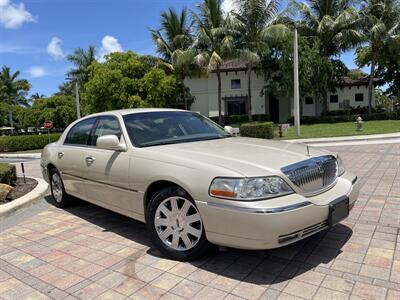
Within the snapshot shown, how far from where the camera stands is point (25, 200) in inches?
243

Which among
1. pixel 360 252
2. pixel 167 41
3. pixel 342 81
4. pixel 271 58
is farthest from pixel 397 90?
pixel 360 252

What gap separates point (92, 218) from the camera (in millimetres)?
5414

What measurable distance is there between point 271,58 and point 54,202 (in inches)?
1057

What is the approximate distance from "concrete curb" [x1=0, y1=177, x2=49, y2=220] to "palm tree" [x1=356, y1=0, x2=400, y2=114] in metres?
28.2

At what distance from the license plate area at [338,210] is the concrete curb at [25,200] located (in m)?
4.76

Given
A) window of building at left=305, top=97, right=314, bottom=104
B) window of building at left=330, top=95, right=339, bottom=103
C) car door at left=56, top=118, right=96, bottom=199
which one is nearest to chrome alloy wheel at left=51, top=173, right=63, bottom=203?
car door at left=56, top=118, right=96, bottom=199

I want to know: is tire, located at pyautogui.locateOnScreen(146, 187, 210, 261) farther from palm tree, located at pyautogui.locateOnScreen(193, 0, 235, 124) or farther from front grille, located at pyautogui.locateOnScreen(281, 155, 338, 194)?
palm tree, located at pyautogui.locateOnScreen(193, 0, 235, 124)

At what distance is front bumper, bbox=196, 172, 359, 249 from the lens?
304 centimetres

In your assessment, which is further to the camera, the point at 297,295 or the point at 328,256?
the point at 328,256

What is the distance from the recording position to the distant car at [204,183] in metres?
3.14

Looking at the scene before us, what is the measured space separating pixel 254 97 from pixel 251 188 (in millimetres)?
31383

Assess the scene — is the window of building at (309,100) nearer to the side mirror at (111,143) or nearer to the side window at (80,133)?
the side window at (80,133)

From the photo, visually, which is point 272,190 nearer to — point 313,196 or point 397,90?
point 313,196

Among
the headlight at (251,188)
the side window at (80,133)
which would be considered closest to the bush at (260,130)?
the side window at (80,133)
